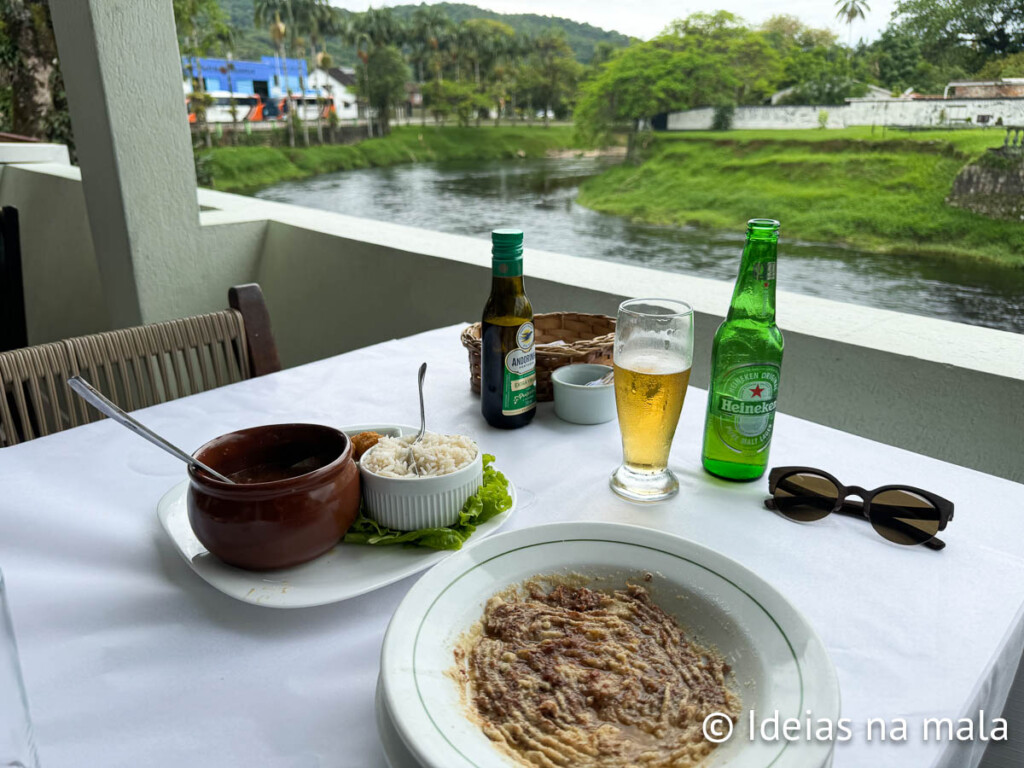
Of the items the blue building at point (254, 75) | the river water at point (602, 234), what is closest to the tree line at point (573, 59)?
the blue building at point (254, 75)

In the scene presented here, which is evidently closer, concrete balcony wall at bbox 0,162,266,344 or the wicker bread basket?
the wicker bread basket

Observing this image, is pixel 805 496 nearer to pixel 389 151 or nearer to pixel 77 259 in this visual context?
pixel 77 259

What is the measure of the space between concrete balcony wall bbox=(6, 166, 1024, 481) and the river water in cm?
869

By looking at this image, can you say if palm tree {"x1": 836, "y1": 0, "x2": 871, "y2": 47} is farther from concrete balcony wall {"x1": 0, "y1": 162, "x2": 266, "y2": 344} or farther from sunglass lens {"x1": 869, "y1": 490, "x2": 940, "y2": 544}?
sunglass lens {"x1": 869, "y1": 490, "x2": 940, "y2": 544}

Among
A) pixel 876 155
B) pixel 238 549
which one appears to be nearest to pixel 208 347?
pixel 238 549

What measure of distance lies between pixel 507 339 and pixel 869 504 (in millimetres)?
426

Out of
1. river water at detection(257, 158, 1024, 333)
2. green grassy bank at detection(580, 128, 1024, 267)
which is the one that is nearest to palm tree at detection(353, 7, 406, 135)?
river water at detection(257, 158, 1024, 333)

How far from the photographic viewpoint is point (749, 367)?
0.69m

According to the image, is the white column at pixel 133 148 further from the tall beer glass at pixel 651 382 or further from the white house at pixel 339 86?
the white house at pixel 339 86

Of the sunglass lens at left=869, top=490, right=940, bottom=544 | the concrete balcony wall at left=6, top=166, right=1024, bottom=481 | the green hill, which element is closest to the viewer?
the sunglass lens at left=869, top=490, right=940, bottom=544

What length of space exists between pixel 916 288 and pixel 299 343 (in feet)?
47.7

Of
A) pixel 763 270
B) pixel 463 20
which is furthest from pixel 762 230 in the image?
pixel 463 20

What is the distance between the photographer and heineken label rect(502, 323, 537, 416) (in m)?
0.81

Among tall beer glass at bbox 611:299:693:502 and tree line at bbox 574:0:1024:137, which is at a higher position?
tree line at bbox 574:0:1024:137
